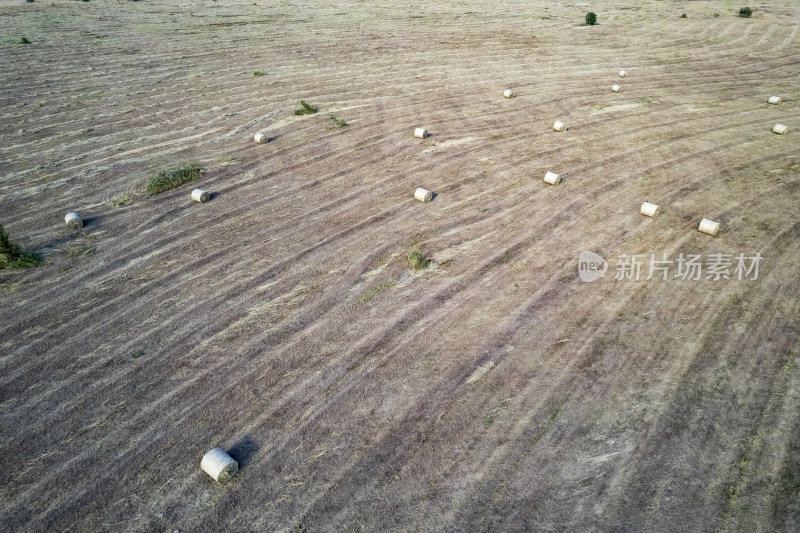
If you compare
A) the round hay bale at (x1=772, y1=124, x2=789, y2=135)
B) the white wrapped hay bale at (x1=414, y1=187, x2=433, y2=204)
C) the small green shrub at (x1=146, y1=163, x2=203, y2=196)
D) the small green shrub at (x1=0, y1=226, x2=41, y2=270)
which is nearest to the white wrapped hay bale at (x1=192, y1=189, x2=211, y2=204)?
the small green shrub at (x1=146, y1=163, x2=203, y2=196)

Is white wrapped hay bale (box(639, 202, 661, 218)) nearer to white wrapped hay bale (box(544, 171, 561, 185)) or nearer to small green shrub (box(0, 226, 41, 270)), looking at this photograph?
white wrapped hay bale (box(544, 171, 561, 185))

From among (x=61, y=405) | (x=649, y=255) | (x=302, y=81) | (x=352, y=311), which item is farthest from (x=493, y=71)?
(x=61, y=405)

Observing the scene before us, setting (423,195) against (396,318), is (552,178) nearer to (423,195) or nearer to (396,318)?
(423,195)

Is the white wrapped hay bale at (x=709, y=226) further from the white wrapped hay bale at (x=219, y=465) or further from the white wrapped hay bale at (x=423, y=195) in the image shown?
the white wrapped hay bale at (x=219, y=465)

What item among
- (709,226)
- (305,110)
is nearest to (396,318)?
(709,226)

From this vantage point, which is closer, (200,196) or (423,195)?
(423,195)

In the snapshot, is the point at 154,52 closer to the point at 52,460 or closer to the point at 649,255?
the point at 52,460
